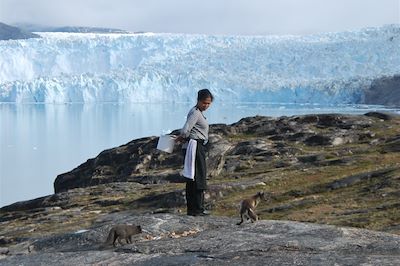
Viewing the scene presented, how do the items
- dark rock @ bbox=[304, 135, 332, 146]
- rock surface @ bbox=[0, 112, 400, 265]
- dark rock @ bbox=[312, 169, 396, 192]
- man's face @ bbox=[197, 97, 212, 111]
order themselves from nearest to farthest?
rock surface @ bbox=[0, 112, 400, 265] → man's face @ bbox=[197, 97, 212, 111] → dark rock @ bbox=[312, 169, 396, 192] → dark rock @ bbox=[304, 135, 332, 146]

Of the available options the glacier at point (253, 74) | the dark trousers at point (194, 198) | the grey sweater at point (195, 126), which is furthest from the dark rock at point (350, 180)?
the glacier at point (253, 74)

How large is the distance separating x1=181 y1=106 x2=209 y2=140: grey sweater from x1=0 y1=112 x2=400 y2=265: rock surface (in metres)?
1.57

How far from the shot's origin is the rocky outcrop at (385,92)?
12462 centimetres

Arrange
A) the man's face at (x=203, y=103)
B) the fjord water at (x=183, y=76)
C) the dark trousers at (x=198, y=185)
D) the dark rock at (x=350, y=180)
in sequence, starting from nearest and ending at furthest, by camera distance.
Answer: the man's face at (x=203, y=103) < the dark trousers at (x=198, y=185) < the dark rock at (x=350, y=180) < the fjord water at (x=183, y=76)

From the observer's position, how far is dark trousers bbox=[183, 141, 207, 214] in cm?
1138

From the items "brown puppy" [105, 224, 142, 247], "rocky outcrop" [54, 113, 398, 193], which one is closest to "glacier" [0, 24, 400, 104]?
"rocky outcrop" [54, 113, 398, 193]

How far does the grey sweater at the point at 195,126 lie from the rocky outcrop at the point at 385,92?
11644 centimetres

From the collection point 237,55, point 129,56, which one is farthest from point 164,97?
point 129,56

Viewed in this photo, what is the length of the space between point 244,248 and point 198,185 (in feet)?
9.67

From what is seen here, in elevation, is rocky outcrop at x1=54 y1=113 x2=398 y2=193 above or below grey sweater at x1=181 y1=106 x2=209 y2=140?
below

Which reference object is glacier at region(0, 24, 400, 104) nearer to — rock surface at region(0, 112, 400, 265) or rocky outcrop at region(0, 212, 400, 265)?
rock surface at region(0, 112, 400, 265)

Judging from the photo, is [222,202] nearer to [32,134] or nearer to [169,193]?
[169,193]

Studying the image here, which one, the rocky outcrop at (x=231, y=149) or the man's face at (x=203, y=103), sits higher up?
the man's face at (x=203, y=103)

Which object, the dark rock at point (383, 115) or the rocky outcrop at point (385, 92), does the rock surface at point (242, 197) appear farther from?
the rocky outcrop at point (385, 92)
